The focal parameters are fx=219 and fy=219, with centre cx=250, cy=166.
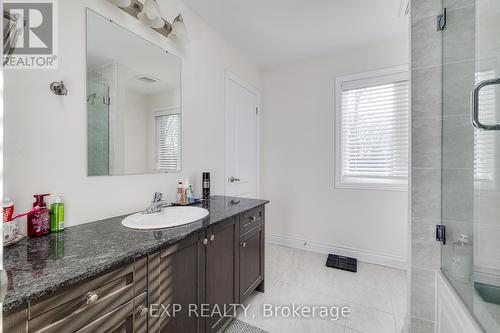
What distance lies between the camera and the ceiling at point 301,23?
1.96 meters

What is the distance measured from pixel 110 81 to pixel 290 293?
86.4 inches

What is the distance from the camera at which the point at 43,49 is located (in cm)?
109

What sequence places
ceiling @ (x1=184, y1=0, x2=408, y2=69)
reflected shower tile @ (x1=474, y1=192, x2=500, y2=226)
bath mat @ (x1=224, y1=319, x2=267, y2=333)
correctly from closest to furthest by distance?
reflected shower tile @ (x1=474, y1=192, x2=500, y2=226), bath mat @ (x1=224, y1=319, x2=267, y2=333), ceiling @ (x1=184, y1=0, x2=408, y2=69)

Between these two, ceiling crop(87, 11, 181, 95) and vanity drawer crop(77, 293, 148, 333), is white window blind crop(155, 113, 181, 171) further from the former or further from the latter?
vanity drawer crop(77, 293, 148, 333)

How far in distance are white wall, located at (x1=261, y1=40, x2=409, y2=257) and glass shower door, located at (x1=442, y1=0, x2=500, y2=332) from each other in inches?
52.2

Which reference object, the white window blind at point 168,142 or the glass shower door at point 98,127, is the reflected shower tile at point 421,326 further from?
the glass shower door at point 98,127

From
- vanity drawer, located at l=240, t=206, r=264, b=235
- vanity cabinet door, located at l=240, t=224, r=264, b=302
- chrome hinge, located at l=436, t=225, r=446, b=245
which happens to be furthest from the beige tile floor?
chrome hinge, located at l=436, t=225, r=446, b=245

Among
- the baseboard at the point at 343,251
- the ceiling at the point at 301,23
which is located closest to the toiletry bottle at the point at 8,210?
the ceiling at the point at 301,23

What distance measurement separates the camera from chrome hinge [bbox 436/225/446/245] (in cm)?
131

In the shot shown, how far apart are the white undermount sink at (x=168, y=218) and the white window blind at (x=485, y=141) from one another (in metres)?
1.54

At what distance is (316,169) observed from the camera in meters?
2.93

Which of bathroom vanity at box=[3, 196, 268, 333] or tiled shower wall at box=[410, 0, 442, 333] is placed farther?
tiled shower wall at box=[410, 0, 442, 333]

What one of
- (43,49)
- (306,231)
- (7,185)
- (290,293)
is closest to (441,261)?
(290,293)

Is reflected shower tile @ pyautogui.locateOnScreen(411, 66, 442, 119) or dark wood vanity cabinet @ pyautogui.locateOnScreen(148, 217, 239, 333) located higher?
reflected shower tile @ pyautogui.locateOnScreen(411, 66, 442, 119)
